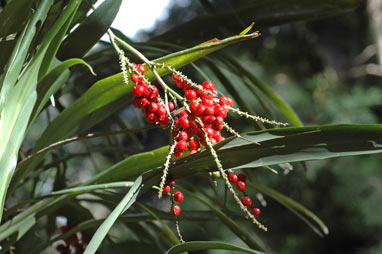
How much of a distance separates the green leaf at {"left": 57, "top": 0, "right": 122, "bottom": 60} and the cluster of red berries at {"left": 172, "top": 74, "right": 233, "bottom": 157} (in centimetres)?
11

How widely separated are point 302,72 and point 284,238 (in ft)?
3.10

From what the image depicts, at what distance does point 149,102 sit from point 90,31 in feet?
Answer: 0.37

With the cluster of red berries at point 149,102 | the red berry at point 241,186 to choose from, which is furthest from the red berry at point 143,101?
the red berry at point 241,186

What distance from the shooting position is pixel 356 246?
217 centimetres

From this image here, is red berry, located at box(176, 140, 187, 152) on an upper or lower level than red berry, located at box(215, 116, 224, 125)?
lower

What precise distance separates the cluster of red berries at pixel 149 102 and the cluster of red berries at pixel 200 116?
2 centimetres

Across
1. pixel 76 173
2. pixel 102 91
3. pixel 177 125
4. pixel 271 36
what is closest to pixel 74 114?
pixel 102 91

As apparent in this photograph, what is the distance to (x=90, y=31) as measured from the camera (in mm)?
476

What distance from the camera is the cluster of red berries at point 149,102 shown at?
1.35ft

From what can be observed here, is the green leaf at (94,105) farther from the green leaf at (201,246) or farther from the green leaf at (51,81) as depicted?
the green leaf at (201,246)

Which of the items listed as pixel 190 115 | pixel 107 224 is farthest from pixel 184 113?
pixel 107 224

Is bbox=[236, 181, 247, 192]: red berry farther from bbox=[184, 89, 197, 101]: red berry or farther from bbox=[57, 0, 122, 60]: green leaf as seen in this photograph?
bbox=[57, 0, 122, 60]: green leaf

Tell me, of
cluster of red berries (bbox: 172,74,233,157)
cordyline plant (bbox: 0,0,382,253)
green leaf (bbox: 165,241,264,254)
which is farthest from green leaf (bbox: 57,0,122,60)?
green leaf (bbox: 165,241,264,254)

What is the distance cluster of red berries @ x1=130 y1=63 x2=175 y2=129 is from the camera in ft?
1.35
